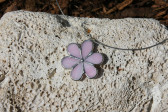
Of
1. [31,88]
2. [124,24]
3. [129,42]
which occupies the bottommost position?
[31,88]

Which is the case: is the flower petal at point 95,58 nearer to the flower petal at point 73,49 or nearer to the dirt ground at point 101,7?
the flower petal at point 73,49

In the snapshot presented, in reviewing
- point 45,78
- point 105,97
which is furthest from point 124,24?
point 45,78

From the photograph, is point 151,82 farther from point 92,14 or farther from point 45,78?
point 92,14

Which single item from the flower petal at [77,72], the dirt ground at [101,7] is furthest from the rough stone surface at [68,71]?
the dirt ground at [101,7]

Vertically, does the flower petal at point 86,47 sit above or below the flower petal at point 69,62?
above

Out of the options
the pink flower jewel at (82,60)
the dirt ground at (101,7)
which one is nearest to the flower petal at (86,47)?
the pink flower jewel at (82,60)

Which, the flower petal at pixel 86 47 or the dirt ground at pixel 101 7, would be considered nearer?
the flower petal at pixel 86 47

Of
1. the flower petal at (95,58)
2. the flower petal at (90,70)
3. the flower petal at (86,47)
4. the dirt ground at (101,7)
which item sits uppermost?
the dirt ground at (101,7)
